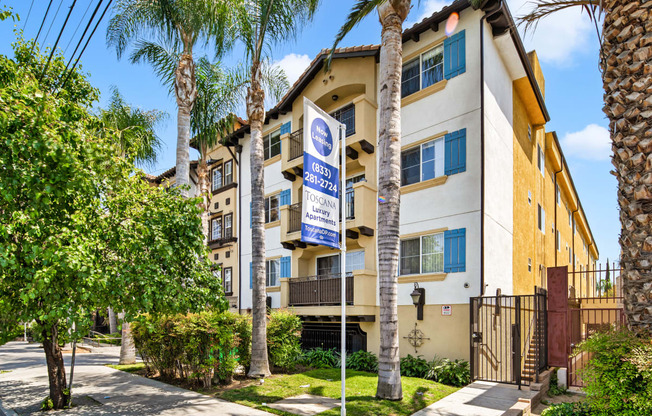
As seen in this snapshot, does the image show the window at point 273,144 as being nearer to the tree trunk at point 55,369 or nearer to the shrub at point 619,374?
the tree trunk at point 55,369

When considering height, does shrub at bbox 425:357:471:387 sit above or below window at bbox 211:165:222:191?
below

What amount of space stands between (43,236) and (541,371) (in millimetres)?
12025

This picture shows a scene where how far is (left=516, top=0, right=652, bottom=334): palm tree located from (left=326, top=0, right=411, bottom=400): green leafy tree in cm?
476

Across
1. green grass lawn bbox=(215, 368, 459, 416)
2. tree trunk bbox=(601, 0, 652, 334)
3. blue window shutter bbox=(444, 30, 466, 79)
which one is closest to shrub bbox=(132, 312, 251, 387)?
green grass lawn bbox=(215, 368, 459, 416)

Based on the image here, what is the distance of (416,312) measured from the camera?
48.8 ft

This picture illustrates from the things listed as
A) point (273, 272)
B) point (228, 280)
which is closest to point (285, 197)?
point (273, 272)

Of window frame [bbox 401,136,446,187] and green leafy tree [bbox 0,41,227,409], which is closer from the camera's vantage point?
green leafy tree [bbox 0,41,227,409]

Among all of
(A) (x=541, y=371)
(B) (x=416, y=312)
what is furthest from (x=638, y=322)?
(B) (x=416, y=312)

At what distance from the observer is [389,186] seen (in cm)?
1055

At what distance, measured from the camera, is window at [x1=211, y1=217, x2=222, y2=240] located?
28156mm

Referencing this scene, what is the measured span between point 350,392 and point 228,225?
59.3ft

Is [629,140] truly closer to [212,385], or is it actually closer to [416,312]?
[416,312]

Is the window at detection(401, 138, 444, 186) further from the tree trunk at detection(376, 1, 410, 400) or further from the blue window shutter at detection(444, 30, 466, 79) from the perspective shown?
the tree trunk at detection(376, 1, 410, 400)

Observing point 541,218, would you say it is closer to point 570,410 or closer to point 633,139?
point 570,410
